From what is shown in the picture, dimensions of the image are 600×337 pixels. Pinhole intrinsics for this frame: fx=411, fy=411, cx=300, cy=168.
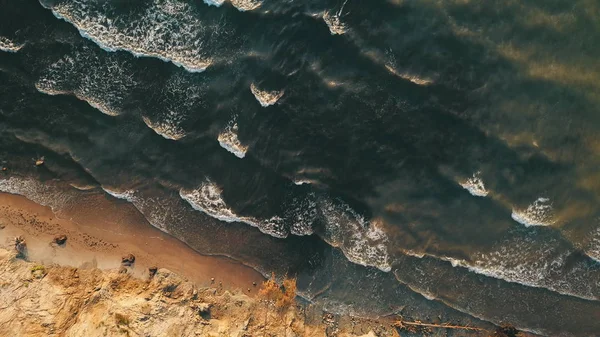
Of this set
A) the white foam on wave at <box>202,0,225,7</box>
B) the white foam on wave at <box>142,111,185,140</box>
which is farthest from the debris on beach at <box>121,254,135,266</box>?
the white foam on wave at <box>202,0,225,7</box>

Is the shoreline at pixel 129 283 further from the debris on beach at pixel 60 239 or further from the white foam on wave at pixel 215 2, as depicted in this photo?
the white foam on wave at pixel 215 2

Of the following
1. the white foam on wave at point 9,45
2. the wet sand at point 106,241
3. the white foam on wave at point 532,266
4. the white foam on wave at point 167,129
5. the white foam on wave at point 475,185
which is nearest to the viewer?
the white foam on wave at point 9,45

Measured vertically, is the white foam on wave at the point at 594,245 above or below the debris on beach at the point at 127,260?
above

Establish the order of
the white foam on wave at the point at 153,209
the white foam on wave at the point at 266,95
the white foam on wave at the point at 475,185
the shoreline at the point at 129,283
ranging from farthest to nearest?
the white foam on wave at the point at 153,209
the white foam on wave at the point at 475,185
the white foam on wave at the point at 266,95
the shoreline at the point at 129,283

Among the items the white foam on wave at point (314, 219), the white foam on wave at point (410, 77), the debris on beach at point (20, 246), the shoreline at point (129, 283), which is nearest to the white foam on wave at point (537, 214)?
the white foam on wave at point (314, 219)

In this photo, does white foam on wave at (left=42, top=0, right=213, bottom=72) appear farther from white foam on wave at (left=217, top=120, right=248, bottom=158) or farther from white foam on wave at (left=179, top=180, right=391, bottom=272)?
white foam on wave at (left=179, top=180, right=391, bottom=272)

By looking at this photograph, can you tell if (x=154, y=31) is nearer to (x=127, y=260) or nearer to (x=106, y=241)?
(x=106, y=241)

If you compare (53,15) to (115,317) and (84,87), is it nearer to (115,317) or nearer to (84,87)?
(84,87)
